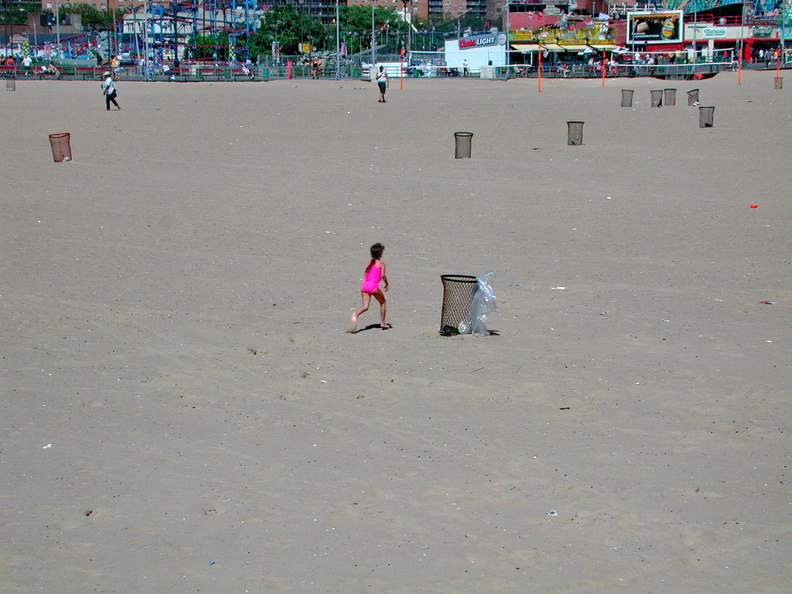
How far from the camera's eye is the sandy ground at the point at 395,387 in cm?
496

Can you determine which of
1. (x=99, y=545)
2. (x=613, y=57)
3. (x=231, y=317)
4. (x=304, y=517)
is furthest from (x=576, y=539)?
(x=613, y=57)

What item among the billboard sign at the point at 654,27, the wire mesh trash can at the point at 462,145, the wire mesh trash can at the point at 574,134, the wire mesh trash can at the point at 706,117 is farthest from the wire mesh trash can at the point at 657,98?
the billboard sign at the point at 654,27

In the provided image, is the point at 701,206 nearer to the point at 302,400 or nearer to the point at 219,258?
the point at 219,258

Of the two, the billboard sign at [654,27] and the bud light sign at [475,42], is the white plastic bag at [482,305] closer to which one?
the bud light sign at [475,42]

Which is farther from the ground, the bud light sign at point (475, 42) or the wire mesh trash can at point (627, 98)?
the bud light sign at point (475, 42)

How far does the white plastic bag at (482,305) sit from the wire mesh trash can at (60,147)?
12.9 meters

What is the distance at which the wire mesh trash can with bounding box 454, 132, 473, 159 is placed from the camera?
774 inches

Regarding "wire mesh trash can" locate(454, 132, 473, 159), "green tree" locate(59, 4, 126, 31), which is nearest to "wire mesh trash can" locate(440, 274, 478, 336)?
"wire mesh trash can" locate(454, 132, 473, 159)

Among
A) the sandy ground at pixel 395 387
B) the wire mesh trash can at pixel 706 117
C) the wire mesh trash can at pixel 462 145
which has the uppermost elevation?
the wire mesh trash can at pixel 706 117

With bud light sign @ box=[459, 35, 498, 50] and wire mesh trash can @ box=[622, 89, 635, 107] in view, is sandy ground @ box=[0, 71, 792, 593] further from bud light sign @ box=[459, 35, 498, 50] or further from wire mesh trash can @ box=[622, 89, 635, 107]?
bud light sign @ box=[459, 35, 498, 50]

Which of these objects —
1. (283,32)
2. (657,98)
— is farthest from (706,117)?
(283,32)

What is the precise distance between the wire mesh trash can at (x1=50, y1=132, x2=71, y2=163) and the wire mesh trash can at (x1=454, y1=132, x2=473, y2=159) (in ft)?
25.2

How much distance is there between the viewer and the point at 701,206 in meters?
14.8

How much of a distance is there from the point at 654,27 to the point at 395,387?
289 feet
